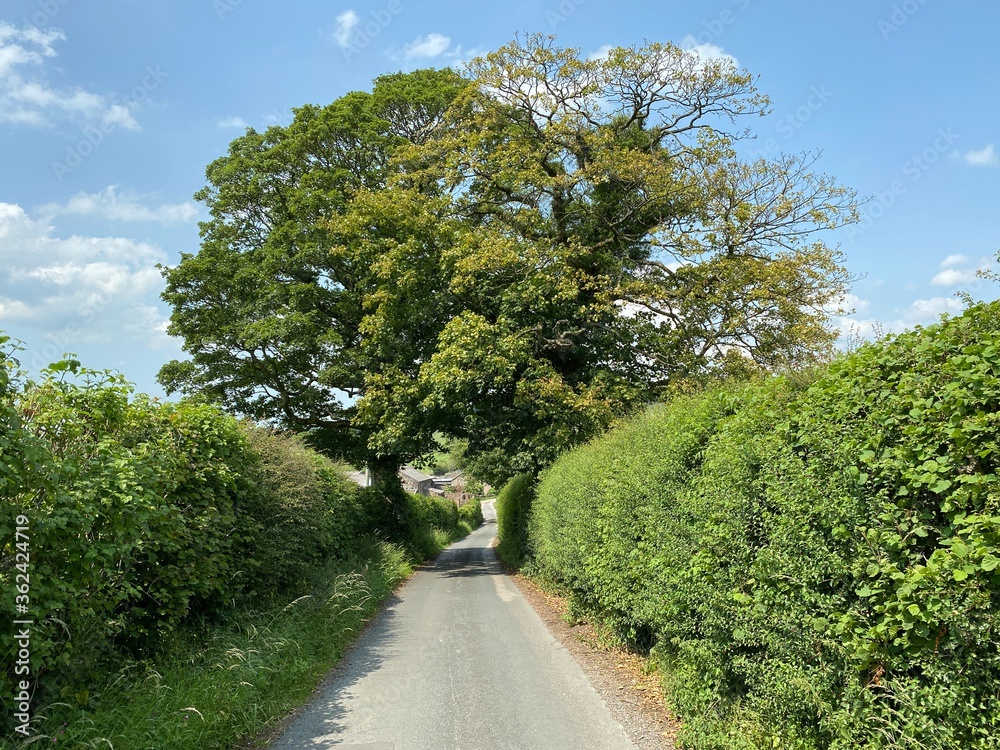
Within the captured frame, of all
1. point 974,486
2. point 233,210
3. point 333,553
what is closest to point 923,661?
point 974,486

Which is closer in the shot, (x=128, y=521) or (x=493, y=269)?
(x=128, y=521)

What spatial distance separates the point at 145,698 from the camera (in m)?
5.20

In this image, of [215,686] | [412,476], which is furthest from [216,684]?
[412,476]

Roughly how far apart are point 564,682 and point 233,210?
22.4m

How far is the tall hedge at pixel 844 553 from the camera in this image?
2.81 meters

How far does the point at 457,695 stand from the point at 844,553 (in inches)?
197

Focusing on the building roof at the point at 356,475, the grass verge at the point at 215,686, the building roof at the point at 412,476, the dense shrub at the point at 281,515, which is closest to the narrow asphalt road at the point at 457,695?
the grass verge at the point at 215,686

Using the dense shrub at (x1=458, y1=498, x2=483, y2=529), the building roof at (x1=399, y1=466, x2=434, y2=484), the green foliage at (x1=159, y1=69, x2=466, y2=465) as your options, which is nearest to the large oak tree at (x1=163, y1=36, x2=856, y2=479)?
the green foliage at (x1=159, y1=69, x2=466, y2=465)

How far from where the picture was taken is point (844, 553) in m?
3.58

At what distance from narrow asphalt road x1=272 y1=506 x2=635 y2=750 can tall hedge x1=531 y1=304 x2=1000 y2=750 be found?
1.30 meters

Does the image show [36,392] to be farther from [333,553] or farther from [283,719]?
[333,553]

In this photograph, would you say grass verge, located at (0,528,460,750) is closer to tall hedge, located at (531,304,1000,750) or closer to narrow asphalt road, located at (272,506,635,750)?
narrow asphalt road, located at (272,506,635,750)

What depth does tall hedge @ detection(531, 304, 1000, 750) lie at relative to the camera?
2.81 m

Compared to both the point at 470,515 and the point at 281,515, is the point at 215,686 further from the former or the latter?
the point at 470,515
